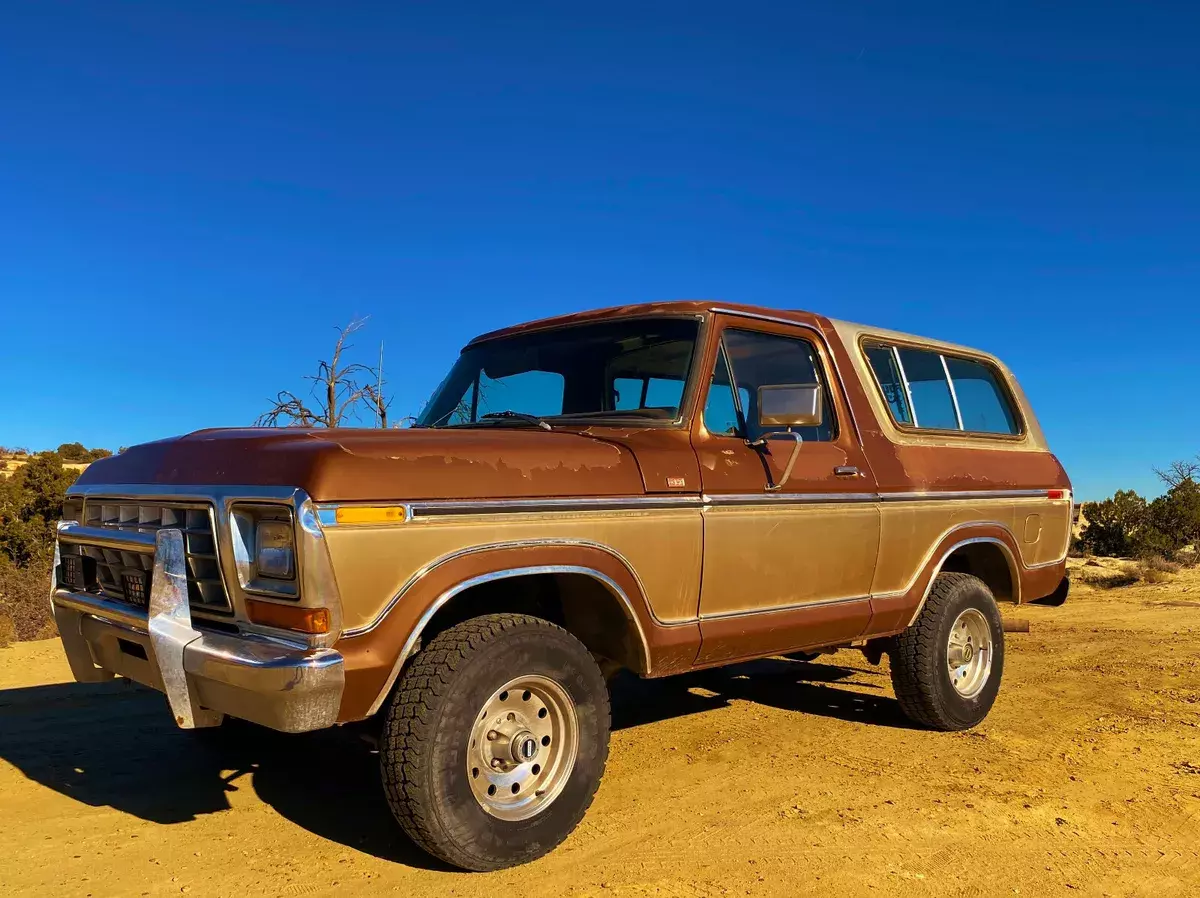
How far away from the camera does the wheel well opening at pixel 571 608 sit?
3.53m

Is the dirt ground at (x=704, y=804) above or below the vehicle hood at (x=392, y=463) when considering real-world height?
below

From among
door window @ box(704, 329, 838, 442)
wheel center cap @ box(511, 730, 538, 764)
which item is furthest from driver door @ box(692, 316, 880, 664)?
wheel center cap @ box(511, 730, 538, 764)

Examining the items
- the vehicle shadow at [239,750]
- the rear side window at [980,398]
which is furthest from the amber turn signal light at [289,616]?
the rear side window at [980,398]

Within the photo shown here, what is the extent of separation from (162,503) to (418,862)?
162cm

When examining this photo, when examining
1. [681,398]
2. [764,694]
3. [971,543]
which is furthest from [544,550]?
[764,694]

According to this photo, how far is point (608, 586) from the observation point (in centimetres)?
349

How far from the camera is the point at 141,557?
3.43 meters

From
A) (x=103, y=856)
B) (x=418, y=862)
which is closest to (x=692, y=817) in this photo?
(x=418, y=862)

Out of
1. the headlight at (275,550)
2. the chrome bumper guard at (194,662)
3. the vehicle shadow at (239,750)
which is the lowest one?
the vehicle shadow at (239,750)

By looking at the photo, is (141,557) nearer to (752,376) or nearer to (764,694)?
(752,376)

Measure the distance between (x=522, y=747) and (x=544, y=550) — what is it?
2.39ft

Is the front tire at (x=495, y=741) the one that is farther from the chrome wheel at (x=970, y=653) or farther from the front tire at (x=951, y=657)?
the chrome wheel at (x=970, y=653)

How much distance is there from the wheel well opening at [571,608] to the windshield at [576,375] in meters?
0.87

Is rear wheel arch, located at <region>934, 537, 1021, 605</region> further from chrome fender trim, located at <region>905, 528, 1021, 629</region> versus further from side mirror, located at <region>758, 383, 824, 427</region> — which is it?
side mirror, located at <region>758, 383, 824, 427</region>
